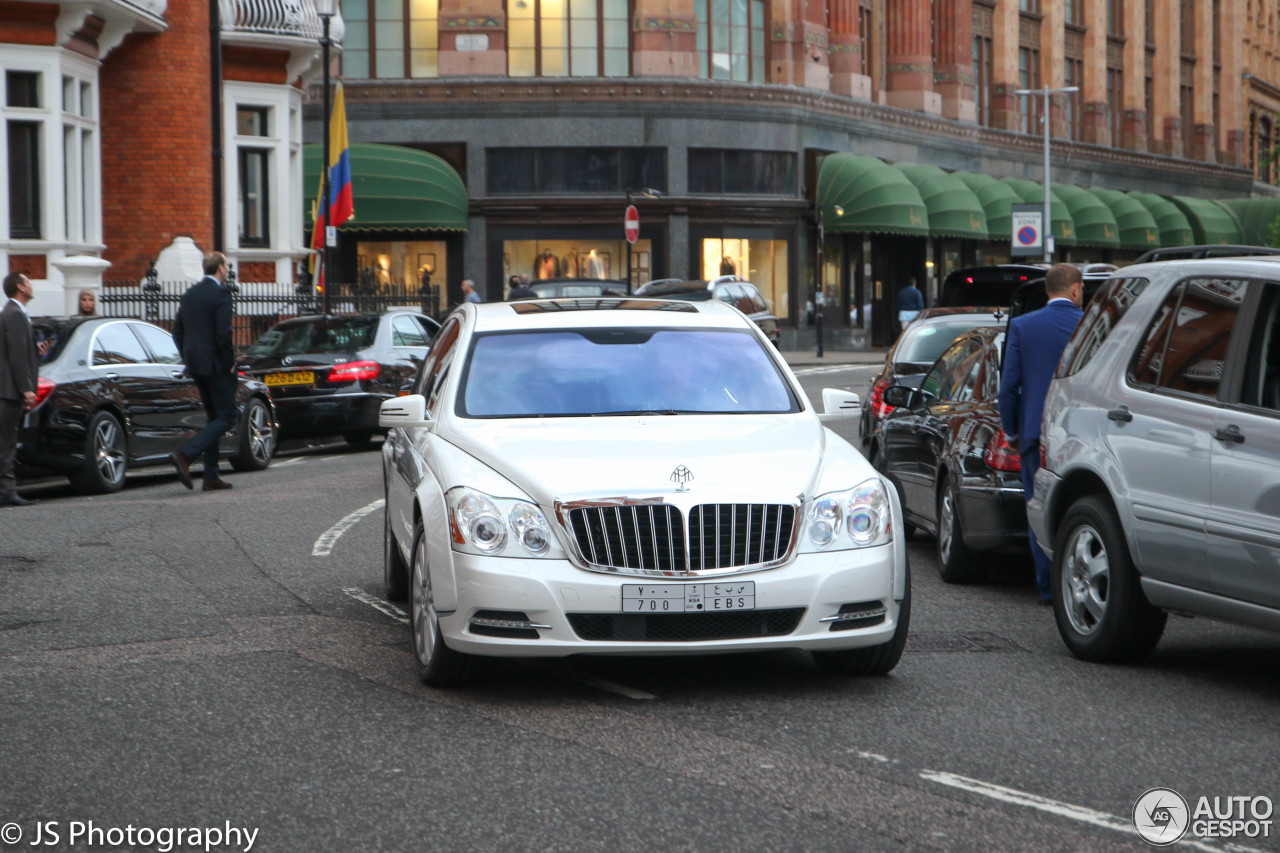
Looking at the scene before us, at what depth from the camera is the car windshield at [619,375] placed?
7.48 meters

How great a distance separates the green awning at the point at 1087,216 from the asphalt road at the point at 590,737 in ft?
171

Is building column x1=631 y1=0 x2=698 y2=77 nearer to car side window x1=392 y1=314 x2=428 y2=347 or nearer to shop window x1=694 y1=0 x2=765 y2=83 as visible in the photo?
shop window x1=694 y1=0 x2=765 y2=83

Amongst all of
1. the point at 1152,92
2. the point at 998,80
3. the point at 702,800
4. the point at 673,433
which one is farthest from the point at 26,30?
the point at 1152,92

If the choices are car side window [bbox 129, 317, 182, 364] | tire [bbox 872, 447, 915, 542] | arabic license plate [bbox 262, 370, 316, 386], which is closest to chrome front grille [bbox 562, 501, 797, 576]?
tire [bbox 872, 447, 915, 542]

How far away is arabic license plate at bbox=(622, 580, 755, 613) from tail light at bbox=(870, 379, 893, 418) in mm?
6378

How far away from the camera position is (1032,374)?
894cm

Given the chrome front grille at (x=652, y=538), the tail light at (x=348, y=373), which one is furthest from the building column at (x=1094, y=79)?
the chrome front grille at (x=652, y=538)

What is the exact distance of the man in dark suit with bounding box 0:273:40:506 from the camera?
14016 mm

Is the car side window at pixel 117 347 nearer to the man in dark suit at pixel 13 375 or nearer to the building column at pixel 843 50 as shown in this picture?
the man in dark suit at pixel 13 375

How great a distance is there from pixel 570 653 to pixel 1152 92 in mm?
69781

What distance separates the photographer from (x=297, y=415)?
755 inches

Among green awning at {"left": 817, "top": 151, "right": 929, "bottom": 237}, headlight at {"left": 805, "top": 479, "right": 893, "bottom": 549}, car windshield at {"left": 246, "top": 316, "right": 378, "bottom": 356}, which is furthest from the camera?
green awning at {"left": 817, "top": 151, "right": 929, "bottom": 237}

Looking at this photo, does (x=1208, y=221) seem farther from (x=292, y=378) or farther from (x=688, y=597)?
(x=688, y=597)

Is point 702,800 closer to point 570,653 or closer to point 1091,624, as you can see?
point 570,653
